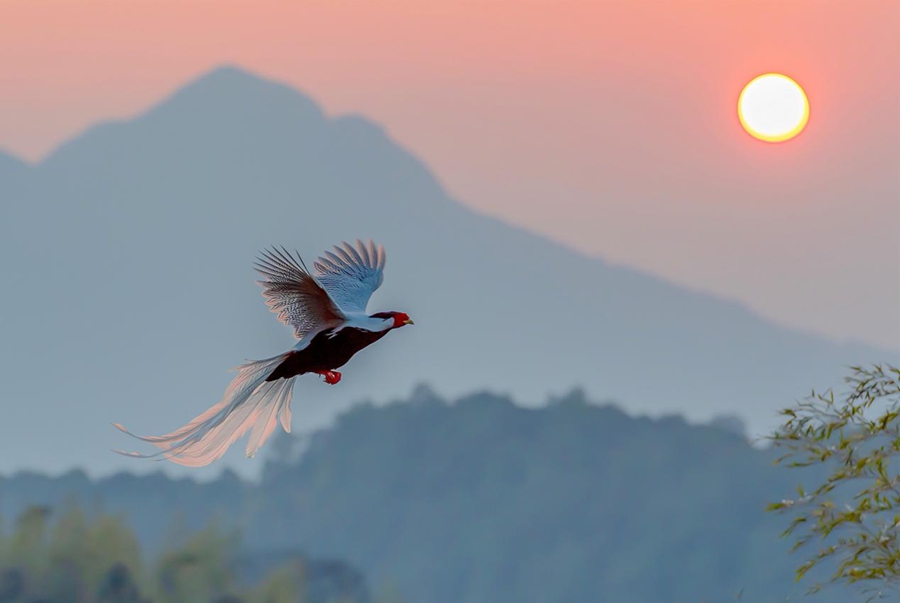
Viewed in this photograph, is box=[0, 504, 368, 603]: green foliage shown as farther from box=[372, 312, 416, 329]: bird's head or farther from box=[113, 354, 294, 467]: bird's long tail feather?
box=[372, 312, 416, 329]: bird's head

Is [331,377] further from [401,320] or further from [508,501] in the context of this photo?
[508,501]

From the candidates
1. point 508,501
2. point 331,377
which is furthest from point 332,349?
point 508,501

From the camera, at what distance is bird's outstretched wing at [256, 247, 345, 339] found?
9.54 metres

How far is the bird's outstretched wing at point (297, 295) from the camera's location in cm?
954

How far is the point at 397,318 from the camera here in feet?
30.8

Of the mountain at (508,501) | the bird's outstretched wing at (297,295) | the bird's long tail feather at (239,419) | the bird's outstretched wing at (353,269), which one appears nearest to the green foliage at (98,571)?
the bird's outstretched wing at (353,269)

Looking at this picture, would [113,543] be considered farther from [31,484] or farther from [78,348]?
[78,348]

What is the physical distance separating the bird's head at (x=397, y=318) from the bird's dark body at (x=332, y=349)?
0.33ft

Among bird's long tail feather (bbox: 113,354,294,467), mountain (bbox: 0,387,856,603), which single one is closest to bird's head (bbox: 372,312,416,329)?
bird's long tail feather (bbox: 113,354,294,467)

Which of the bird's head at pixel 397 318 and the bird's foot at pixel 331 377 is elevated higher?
the bird's head at pixel 397 318

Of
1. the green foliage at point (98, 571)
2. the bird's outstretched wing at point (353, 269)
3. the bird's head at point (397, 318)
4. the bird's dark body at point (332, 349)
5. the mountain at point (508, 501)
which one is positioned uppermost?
the mountain at point (508, 501)

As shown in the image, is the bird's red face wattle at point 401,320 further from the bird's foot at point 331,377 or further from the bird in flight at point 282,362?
the bird's foot at point 331,377

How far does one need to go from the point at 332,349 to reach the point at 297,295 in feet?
1.68

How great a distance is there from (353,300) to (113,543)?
42.2 metres
